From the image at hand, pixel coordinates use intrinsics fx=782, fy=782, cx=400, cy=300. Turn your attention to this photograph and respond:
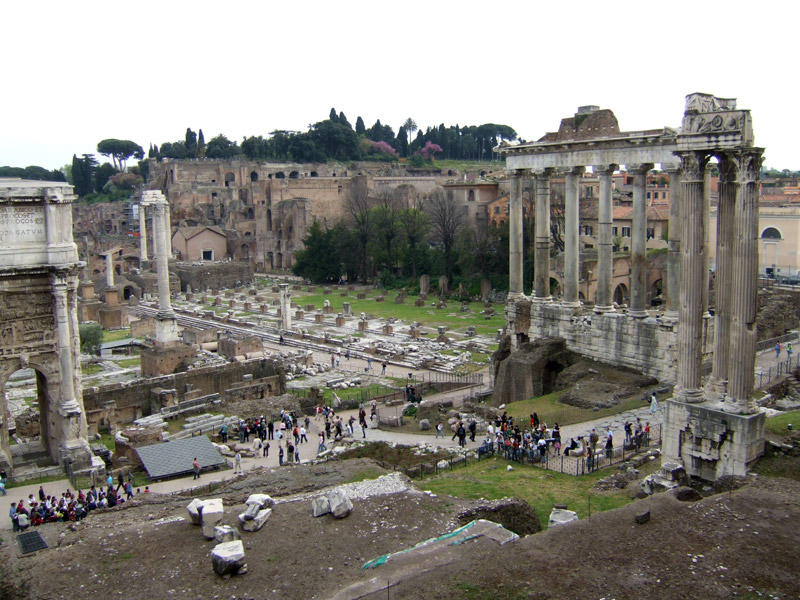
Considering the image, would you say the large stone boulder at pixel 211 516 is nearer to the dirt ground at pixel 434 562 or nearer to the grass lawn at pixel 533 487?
the dirt ground at pixel 434 562

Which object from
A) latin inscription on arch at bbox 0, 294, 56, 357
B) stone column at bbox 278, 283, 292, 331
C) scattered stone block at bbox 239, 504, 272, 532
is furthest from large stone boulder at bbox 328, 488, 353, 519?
stone column at bbox 278, 283, 292, 331

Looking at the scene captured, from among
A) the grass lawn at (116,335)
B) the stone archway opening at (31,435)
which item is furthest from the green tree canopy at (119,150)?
the stone archway opening at (31,435)

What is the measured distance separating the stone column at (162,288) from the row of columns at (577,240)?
12839 mm

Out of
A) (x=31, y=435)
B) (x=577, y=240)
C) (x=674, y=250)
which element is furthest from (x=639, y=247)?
(x=31, y=435)

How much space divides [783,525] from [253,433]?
1351 cm

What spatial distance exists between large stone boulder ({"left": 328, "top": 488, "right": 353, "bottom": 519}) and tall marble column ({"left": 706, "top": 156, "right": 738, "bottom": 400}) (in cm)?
623

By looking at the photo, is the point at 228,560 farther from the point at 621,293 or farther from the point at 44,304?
the point at 621,293

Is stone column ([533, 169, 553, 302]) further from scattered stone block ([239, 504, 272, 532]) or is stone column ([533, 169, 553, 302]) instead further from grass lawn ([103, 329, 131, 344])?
grass lawn ([103, 329, 131, 344])

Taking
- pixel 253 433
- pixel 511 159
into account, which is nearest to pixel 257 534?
pixel 253 433

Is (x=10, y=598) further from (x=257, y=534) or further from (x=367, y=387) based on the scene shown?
(x=367, y=387)

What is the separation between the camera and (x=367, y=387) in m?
25.8

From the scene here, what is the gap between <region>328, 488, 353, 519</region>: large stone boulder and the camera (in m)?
10.3

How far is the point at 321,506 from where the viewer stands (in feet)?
34.3

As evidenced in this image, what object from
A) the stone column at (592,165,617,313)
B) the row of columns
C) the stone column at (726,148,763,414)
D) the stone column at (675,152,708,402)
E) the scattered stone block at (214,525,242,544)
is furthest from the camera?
the stone column at (592,165,617,313)
